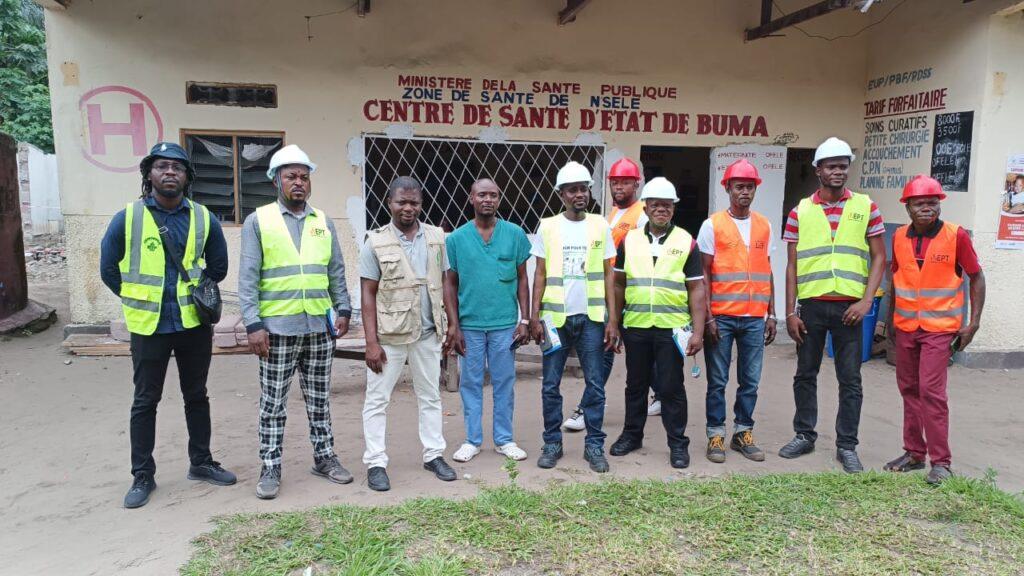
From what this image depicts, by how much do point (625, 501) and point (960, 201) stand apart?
4.89 meters

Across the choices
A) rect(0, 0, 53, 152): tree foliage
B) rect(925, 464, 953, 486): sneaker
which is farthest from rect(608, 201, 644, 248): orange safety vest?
rect(0, 0, 53, 152): tree foliage

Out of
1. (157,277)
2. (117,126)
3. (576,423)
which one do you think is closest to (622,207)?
(576,423)

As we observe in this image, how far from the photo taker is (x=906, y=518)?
3.17 m

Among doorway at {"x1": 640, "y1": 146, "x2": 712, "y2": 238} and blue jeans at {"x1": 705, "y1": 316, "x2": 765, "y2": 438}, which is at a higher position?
doorway at {"x1": 640, "y1": 146, "x2": 712, "y2": 238}

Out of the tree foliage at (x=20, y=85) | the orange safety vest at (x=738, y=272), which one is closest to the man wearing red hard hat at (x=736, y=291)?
the orange safety vest at (x=738, y=272)

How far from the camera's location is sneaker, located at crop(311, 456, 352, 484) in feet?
11.6

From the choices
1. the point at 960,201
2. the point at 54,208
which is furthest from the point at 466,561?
the point at 54,208

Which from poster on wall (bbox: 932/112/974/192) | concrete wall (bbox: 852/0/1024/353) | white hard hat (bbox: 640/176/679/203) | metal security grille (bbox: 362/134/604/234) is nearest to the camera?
white hard hat (bbox: 640/176/679/203)

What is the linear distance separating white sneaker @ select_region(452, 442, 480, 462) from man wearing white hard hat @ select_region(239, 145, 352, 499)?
85cm

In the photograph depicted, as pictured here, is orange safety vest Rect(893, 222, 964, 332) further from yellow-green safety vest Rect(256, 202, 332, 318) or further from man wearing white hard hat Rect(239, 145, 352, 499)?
yellow-green safety vest Rect(256, 202, 332, 318)

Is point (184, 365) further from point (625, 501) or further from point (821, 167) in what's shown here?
point (821, 167)

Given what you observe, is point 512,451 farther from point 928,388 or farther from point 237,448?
point 928,388

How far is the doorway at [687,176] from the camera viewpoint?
1009 centimetres

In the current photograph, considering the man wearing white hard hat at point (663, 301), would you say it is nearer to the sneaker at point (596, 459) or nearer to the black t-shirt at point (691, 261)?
the black t-shirt at point (691, 261)
